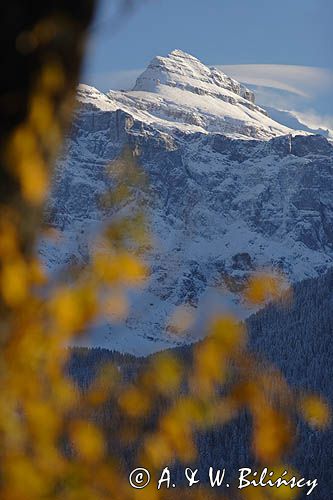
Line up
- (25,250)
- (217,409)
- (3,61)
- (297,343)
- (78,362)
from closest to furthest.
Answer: (3,61)
(25,250)
(217,409)
(297,343)
(78,362)

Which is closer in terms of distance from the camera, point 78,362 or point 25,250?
point 25,250

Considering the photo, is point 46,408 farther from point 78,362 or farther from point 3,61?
point 78,362

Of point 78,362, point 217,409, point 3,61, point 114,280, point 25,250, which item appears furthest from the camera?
point 78,362

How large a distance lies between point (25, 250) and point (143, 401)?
3.16 ft

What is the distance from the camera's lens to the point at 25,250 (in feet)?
8.09

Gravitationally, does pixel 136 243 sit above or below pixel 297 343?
below

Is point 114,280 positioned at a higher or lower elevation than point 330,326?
lower

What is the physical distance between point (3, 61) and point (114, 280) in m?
0.80

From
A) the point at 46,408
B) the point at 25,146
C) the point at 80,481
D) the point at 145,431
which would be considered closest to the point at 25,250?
the point at 25,146

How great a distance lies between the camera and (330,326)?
10375 centimetres

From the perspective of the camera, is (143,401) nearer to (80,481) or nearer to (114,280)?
(80,481)

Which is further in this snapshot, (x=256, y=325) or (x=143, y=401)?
(x=256, y=325)

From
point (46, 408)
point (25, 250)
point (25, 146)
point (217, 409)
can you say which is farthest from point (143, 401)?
point (25, 146)

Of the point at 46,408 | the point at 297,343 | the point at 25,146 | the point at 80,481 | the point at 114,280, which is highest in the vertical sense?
the point at 297,343
